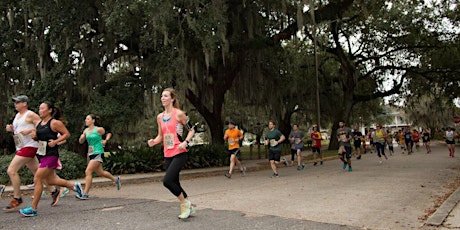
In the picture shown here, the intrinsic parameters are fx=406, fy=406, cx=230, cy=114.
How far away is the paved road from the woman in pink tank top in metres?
0.36

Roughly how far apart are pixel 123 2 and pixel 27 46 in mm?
6002

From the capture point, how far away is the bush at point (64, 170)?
1103 cm

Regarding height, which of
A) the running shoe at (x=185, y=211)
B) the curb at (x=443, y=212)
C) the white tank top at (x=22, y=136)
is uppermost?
the white tank top at (x=22, y=136)

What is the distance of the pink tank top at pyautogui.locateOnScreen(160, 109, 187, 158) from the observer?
568cm

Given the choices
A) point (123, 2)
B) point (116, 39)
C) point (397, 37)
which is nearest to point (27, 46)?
point (116, 39)

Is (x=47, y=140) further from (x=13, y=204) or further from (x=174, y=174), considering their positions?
(x=174, y=174)

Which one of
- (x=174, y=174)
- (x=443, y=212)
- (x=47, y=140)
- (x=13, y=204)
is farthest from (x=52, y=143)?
(x=443, y=212)

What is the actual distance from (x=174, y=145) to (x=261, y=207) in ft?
6.53

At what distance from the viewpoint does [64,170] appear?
11.6 m

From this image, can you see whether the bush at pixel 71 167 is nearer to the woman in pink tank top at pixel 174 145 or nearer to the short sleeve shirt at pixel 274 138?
the short sleeve shirt at pixel 274 138

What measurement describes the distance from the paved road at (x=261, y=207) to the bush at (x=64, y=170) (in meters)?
1.99

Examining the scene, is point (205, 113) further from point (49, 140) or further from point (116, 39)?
point (49, 140)

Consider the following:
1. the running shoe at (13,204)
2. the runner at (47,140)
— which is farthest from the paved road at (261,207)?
the runner at (47,140)

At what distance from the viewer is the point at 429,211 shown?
20.7 ft
